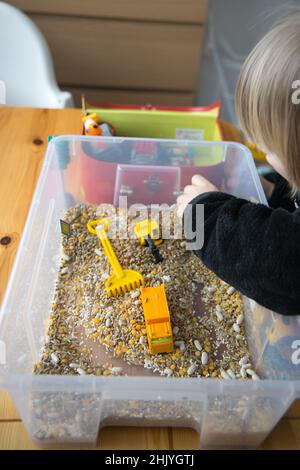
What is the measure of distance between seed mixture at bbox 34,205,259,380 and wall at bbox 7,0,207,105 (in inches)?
39.0

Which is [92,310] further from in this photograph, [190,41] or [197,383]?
[190,41]

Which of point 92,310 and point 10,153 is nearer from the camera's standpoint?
point 92,310

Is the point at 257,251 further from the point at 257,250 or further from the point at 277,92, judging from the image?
the point at 277,92

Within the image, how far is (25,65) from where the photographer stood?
1213mm

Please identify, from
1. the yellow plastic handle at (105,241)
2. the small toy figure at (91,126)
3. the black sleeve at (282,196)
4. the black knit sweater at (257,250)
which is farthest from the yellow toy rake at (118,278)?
the black sleeve at (282,196)

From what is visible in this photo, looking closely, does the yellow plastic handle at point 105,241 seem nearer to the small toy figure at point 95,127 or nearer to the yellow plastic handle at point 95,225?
the yellow plastic handle at point 95,225

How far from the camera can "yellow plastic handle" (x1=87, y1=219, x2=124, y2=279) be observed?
71cm

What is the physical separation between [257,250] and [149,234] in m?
0.28

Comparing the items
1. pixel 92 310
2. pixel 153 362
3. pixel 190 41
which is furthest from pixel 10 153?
pixel 190 41

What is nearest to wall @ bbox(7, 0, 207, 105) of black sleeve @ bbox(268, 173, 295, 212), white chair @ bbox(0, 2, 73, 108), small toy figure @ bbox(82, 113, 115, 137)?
white chair @ bbox(0, 2, 73, 108)

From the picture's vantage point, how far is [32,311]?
0.60 meters

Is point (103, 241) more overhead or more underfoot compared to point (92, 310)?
more overhead

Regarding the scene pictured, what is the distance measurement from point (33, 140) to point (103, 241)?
360 millimetres

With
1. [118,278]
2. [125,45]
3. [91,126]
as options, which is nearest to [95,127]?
[91,126]
